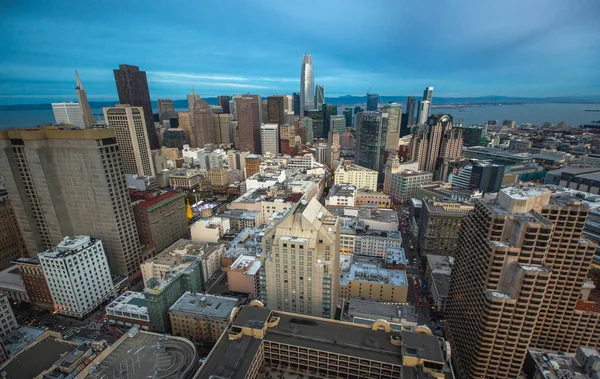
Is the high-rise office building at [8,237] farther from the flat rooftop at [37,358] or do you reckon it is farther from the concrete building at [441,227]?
the concrete building at [441,227]

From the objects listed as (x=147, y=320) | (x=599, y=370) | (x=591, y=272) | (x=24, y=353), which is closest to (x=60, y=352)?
(x=24, y=353)

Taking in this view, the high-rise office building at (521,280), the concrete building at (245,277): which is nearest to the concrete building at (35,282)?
the concrete building at (245,277)

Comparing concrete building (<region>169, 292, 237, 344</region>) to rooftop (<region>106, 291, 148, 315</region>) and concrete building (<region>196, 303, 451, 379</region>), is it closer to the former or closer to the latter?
rooftop (<region>106, 291, 148, 315</region>)

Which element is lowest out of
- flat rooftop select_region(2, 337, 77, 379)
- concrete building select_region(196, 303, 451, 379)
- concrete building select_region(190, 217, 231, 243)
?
concrete building select_region(190, 217, 231, 243)

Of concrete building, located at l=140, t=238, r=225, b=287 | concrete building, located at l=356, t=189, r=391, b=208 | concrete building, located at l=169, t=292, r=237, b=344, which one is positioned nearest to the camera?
concrete building, located at l=169, t=292, r=237, b=344

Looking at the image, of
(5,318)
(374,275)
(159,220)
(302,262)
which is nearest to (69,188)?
(159,220)

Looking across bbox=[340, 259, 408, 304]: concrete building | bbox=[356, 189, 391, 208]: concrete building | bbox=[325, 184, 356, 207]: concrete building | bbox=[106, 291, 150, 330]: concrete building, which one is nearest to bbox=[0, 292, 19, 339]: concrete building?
bbox=[106, 291, 150, 330]: concrete building
